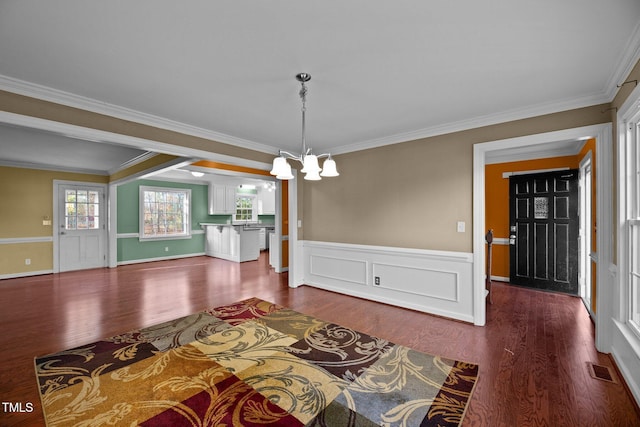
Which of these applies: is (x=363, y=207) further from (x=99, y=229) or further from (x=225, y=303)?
(x=99, y=229)

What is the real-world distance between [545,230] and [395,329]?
142 inches

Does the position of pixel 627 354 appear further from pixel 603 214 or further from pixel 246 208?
pixel 246 208

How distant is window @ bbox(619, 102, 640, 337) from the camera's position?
7.12 ft

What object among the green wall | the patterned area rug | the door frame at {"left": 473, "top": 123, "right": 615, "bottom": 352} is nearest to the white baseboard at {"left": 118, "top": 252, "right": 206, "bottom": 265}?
the green wall

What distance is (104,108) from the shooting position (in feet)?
9.34

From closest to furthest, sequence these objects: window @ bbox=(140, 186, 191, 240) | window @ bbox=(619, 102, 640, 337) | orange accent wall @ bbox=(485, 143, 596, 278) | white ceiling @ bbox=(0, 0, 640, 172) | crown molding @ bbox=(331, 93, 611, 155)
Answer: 1. white ceiling @ bbox=(0, 0, 640, 172)
2. window @ bbox=(619, 102, 640, 337)
3. crown molding @ bbox=(331, 93, 611, 155)
4. orange accent wall @ bbox=(485, 143, 596, 278)
5. window @ bbox=(140, 186, 191, 240)

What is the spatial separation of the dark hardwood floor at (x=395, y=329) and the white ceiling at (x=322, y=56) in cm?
242

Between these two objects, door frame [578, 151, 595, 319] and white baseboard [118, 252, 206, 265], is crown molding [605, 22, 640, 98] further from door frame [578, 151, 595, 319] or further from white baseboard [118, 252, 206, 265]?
white baseboard [118, 252, 206, 265]

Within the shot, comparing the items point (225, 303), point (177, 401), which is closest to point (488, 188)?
point (225, 303)

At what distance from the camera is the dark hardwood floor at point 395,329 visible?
1.92 metres

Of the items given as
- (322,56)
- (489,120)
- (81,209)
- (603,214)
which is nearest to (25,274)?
(81,209)

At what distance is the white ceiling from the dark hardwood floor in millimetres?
2421

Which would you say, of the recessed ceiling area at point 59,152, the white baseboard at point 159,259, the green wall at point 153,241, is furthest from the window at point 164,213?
the recessed ceiling area at point 59,152

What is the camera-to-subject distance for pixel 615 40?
1.83 m
